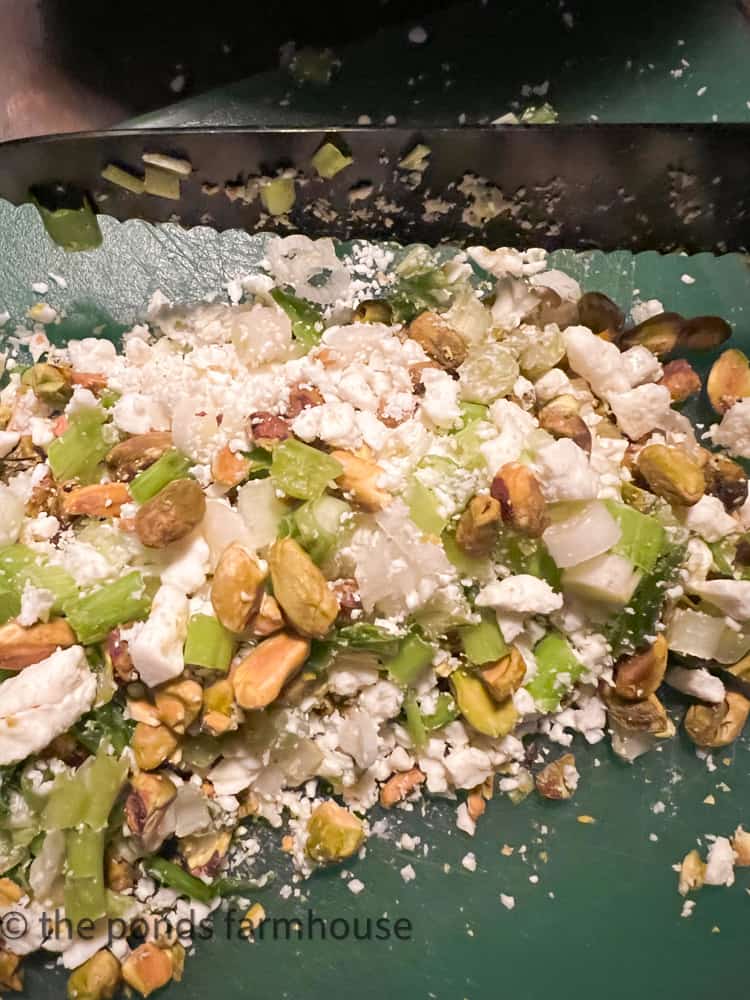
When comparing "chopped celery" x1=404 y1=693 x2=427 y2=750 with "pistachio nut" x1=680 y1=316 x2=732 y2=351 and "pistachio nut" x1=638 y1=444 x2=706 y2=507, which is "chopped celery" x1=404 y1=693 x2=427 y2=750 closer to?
"pistachio nut" x1=638 y1=444 x2=706 y2=507

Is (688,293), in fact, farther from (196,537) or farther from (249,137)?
(196,537)

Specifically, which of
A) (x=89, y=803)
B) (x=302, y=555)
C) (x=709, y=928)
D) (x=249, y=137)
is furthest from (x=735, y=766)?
(x=249, y=137)

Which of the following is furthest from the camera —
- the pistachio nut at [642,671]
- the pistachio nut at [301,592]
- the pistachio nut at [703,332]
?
the pistachio nut at [703,332]

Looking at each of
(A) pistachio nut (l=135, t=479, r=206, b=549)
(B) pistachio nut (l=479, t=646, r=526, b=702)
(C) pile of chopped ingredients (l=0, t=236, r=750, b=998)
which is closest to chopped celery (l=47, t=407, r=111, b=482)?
(C) pile of chopped ingredients (l=0, t=236, r=750, b=998)

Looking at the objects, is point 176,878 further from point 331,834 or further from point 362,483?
point 362,483

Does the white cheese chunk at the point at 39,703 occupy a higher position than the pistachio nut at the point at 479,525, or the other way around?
the pistachio nut at the point at 479,525

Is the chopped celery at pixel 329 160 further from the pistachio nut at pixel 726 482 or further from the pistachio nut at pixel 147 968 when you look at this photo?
the pistachio nut at pixel 147 968

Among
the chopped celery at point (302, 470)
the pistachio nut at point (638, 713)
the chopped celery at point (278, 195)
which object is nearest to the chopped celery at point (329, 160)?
the chopped celery at point (278, 195)
